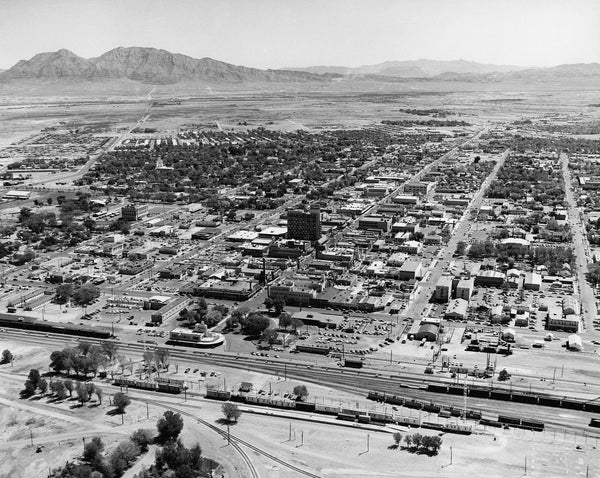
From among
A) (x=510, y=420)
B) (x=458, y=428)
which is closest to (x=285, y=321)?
(x=458, y=428)

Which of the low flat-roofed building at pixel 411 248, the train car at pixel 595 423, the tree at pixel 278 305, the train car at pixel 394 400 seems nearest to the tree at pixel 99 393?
the train car at pixel 394 400

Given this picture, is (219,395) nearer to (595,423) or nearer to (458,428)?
(458,428)

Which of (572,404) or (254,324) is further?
(254,324)

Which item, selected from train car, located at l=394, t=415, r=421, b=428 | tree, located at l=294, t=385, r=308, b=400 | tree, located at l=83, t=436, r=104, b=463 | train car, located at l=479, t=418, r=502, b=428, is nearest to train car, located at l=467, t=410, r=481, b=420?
train car, located at l=479, t=418, r=502, b=428

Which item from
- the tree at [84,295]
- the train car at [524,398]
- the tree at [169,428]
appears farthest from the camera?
the tree at [84,295]

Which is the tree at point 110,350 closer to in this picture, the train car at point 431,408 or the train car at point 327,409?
the train car at point 327,409

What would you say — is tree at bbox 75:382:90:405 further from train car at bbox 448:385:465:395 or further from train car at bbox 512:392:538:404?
train car at bbox 512:392:538:404

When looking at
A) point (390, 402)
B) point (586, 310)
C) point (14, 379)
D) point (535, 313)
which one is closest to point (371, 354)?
point (390, 402)
